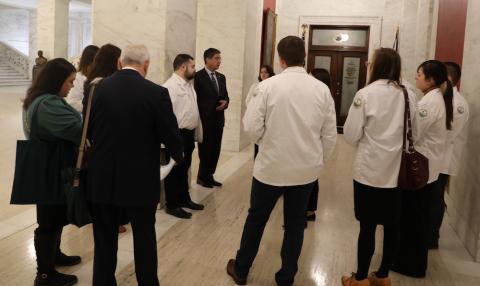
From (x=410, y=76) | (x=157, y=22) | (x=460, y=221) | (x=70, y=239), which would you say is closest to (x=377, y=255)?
(x=460, y=221)

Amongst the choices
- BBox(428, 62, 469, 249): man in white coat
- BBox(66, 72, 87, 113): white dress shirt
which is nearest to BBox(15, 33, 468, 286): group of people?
BBox(428, 62, 469, 249): man in white coat

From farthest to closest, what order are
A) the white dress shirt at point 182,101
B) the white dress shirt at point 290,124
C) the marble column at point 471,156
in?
the white dress shirt at point 182,101 < the marble column at point 471,156 < the white dress shirt at point 290,124

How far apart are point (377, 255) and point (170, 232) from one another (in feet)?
6.11

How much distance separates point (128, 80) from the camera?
271cm

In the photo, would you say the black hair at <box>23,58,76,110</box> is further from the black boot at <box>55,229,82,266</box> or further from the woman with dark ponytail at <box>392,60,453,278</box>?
the woman with dark ponytail at <box>392,60,453,278</box>

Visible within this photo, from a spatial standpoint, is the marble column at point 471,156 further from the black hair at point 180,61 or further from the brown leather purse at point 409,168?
the black hair at point 180,61

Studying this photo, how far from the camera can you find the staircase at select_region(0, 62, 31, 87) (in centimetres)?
2392

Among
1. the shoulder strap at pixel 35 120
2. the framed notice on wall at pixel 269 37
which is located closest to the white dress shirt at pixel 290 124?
the shoulder strap at pixel 35 120

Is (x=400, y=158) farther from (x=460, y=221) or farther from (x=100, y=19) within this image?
(x=100, y=19)

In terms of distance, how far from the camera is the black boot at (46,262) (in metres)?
3.19

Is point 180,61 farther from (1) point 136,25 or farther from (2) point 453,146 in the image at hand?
(2) point 453,146

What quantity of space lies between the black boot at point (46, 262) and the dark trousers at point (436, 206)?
272 centimetres

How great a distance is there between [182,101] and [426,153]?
2335 mm

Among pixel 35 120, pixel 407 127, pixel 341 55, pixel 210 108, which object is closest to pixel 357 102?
pixel 407 127
